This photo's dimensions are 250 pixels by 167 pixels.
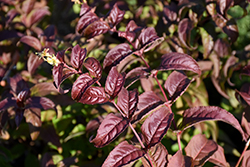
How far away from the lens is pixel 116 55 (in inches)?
38.4

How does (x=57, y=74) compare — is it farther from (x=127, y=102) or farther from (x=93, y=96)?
(x=127, y=102)

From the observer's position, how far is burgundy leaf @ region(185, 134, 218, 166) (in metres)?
0.92

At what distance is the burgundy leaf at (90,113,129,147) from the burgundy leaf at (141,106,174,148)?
78 mm

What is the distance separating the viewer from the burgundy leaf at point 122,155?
746mm

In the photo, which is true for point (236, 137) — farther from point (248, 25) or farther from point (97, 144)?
point (97, 144)

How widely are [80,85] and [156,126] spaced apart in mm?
305

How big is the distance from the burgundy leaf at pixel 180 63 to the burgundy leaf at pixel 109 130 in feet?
0.93

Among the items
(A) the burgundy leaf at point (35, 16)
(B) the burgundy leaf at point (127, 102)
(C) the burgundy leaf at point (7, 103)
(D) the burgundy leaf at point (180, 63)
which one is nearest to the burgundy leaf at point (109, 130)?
(B) the burgundy leaf at point (127, 102)

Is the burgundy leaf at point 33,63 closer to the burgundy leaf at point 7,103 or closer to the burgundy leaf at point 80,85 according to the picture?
the burgundy leaf at point 7,103

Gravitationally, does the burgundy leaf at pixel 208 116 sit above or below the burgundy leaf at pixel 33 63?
below

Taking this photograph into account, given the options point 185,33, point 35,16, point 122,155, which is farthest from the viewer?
point 35,16

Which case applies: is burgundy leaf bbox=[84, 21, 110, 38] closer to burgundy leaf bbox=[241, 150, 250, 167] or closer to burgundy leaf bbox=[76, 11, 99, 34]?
burgundy leaf bbox=[76, 11, 99, 34]

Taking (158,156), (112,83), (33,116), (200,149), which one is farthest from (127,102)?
(33,116)

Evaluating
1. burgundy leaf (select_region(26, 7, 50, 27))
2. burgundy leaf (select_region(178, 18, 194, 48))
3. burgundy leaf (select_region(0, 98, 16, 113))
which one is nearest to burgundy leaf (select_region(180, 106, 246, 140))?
burgundy leaf (select_region(178, 18, 194, 48))
